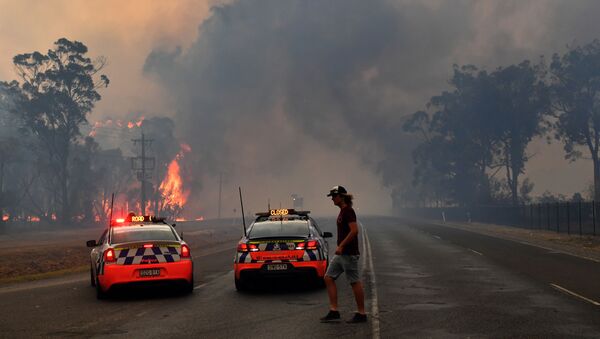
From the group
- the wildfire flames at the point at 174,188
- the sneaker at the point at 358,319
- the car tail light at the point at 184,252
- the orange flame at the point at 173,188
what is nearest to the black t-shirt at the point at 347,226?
the sneaker at the point at 358,319

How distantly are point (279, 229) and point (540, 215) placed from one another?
125 ft

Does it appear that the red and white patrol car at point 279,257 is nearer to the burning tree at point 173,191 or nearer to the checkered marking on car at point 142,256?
the checkered marking on car at point 142,256

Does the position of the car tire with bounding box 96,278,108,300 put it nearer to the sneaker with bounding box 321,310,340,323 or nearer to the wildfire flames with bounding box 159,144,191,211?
the sneaker with bounding box 321,310,340,323

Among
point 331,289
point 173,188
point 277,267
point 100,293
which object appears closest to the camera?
point 331,289

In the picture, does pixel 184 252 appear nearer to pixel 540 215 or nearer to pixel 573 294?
pixel 573 294

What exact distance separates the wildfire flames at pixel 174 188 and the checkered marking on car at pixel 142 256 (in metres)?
90.5

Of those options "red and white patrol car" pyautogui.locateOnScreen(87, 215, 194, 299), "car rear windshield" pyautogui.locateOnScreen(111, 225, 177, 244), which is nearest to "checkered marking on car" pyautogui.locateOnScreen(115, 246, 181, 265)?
"red and white patrol car" pyautogui.locateOnScreen(87, 215, 194, 299)

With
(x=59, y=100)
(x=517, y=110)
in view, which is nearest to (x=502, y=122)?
(x=517, y=110)

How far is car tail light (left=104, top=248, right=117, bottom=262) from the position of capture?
42.0ft

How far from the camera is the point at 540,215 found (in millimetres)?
48219

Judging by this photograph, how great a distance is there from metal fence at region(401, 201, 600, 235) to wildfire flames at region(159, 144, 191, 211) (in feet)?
126

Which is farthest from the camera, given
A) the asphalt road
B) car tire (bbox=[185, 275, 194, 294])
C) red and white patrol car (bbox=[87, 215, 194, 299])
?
car tire (bbox=[185, 275, 194, 294])

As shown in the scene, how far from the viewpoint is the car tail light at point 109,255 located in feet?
42.0

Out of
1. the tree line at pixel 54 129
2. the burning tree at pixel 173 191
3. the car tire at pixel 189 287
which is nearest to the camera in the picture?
the car tire at pixel 189 287
